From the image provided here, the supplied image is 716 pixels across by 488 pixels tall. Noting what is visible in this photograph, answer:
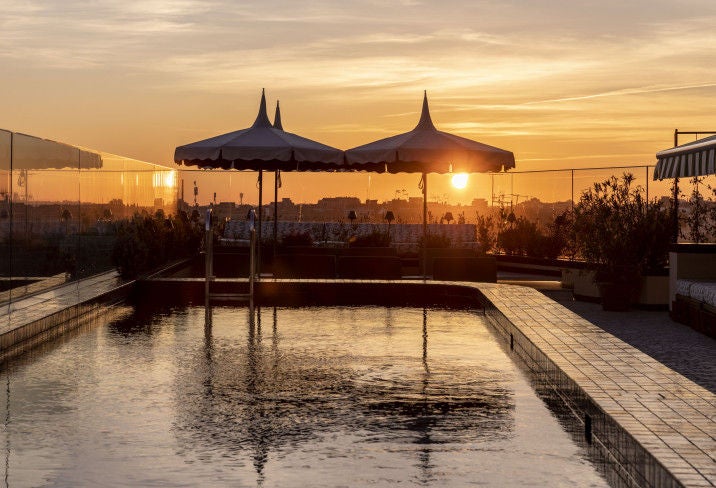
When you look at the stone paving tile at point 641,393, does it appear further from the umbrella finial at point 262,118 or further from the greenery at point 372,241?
the greenery at point 372,241

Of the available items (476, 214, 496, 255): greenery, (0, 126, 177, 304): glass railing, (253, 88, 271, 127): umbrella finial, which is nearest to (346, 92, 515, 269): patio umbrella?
(253, 88, 271, 127): umbrella finial

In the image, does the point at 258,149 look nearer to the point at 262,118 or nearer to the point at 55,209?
the point at 262,118

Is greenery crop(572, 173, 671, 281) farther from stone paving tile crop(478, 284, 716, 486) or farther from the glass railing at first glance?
the glass railing

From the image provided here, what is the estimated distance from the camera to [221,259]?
19844 millimetres

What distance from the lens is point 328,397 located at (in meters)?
8.37

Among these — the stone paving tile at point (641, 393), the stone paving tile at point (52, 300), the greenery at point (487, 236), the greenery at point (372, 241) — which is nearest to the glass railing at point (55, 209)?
the stone paving tile at point (52, 300)

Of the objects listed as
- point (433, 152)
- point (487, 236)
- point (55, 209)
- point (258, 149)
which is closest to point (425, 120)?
point (433, 152)

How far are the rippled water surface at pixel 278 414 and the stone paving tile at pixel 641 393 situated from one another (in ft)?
1.19

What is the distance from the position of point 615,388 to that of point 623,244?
800 cm

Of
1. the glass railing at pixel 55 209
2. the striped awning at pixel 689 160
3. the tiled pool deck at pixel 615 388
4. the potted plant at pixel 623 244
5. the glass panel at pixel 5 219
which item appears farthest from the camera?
the potted plant at pixel 623 244

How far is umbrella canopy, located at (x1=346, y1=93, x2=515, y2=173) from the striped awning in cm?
469

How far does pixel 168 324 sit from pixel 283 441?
6.72 m

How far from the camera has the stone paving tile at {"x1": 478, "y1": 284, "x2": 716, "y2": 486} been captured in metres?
5.81

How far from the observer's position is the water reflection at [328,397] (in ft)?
22.8
